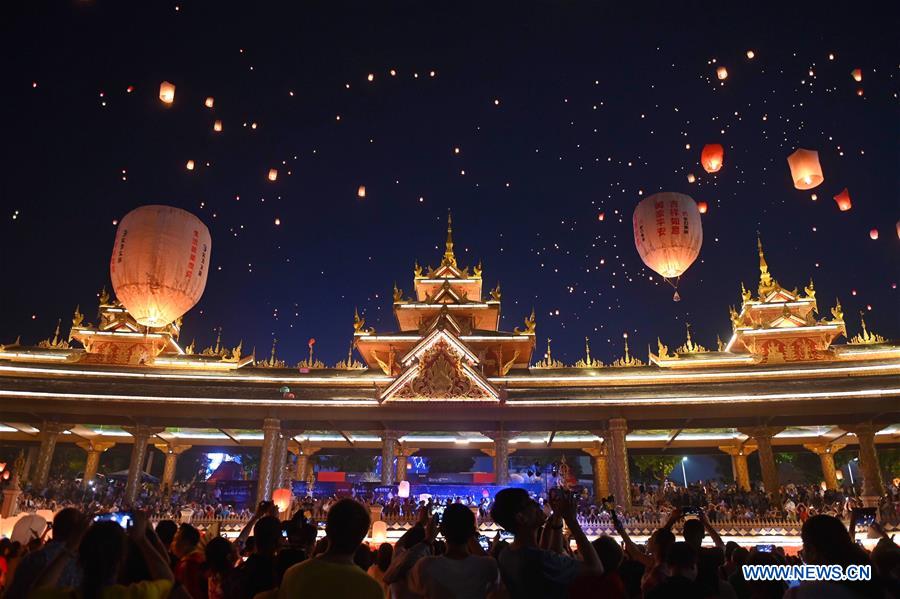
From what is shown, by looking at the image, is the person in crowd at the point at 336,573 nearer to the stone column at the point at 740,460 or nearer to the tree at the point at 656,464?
the stone column at the point at 740,460

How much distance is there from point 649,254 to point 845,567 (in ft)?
47.6

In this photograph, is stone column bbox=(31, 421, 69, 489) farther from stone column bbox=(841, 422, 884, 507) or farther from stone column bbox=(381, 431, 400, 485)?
stone column bbox=(841, 422, 884, 507)

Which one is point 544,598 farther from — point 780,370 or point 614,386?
point 780,370

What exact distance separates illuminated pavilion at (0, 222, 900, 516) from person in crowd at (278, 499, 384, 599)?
64.0 ft

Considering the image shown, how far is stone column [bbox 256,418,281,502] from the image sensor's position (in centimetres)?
2170

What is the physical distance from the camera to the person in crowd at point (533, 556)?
131 inches

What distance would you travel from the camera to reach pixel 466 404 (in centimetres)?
2228

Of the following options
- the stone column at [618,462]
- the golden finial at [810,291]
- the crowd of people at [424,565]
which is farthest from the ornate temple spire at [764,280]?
the crowd of people at [424,565]

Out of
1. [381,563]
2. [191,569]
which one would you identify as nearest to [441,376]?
[381,563]

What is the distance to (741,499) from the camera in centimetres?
2197

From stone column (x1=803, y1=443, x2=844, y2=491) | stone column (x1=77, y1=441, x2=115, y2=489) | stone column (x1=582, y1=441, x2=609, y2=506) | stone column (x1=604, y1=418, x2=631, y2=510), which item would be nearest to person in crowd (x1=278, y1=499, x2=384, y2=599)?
stone column (x1=604, y1=418, x2=631, y2=510)

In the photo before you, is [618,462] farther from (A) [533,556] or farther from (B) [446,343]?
(A) [533,556]

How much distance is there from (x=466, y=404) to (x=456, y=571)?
62.6 feet

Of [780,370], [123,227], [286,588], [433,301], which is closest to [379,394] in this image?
[433,301]
